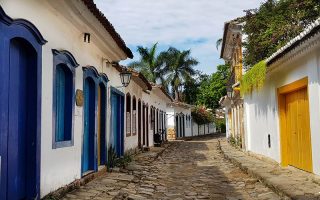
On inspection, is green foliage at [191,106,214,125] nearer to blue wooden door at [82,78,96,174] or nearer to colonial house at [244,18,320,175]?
colonial house at [244,18,320,175]

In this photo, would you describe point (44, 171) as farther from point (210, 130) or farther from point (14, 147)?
point (210, 130)

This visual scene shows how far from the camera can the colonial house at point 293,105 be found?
8.15 metres

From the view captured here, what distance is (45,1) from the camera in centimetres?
620

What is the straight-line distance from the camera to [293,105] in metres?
10.3

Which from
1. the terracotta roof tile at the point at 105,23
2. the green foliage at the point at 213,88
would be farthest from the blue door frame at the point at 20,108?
the green foliage at the point at 213,88

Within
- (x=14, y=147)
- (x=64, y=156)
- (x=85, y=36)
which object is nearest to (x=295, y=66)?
(x=85, y=36)

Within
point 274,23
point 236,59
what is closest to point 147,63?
point 236,59

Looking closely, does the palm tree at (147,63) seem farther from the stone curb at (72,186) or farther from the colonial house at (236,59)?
the stone curb at (72,186)

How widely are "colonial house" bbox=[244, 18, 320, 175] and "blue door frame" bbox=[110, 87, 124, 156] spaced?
461cm

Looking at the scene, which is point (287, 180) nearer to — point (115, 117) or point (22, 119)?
point (22, 119)

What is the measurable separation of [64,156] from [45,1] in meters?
2.72

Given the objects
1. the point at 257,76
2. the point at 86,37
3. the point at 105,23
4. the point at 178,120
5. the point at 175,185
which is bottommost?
the point at 175,185

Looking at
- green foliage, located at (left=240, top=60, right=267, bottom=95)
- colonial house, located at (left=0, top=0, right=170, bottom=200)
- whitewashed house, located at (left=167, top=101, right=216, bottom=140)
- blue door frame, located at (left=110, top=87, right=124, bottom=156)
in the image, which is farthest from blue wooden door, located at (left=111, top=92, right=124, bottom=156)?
whitewashed house, located at (left=167, top=101, right=216, bottom=140)

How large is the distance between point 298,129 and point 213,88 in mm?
36986
